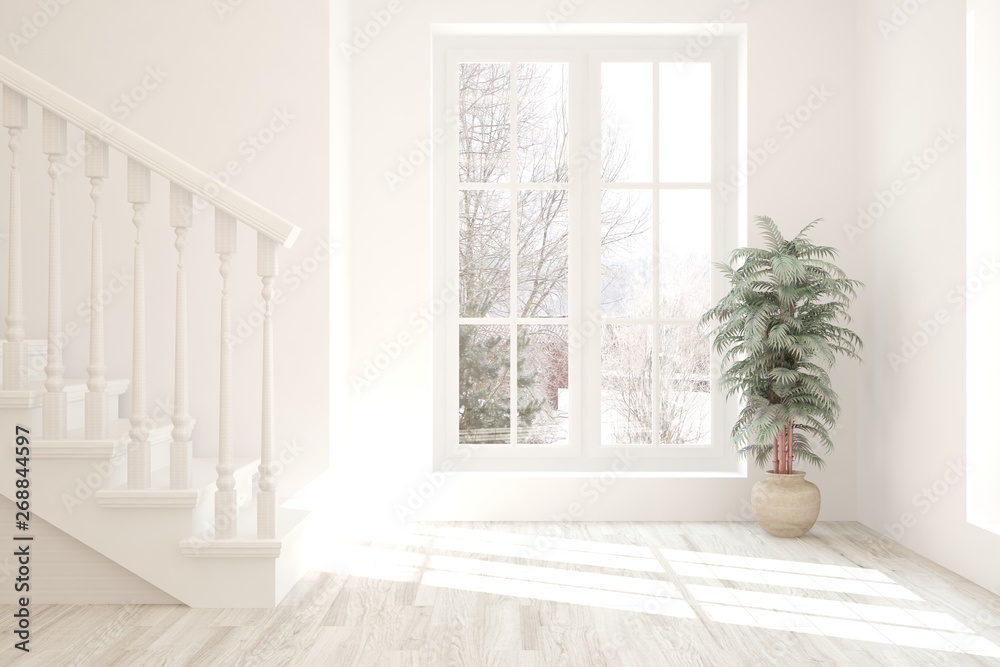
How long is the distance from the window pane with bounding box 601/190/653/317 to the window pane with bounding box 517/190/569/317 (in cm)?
22

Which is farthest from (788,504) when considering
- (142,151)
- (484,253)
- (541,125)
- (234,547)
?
(142,151)

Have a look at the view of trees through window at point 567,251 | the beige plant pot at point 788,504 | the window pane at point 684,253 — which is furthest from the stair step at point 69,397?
the beige plant pot at point 788,504

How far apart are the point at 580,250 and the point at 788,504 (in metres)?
1.63

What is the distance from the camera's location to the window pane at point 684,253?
423cm

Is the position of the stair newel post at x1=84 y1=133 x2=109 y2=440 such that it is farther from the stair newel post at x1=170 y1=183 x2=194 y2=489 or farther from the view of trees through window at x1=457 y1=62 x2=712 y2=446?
the view of trees through window at x1=457 y1=62 x2=712 y2=446

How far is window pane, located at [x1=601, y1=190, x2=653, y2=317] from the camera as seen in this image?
4.23 metres

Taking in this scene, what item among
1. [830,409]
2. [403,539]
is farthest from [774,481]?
[403,539]

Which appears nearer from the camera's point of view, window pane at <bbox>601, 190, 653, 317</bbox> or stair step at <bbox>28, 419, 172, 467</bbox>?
stair step at <bbox>28, 419, 172, 467</bbox>

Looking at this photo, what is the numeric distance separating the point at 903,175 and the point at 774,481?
5.01 feet

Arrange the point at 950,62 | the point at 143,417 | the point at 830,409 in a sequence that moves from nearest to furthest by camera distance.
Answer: the point at 143,417 → the point at 950,62 → the point at 830,409

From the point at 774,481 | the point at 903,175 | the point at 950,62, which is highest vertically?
the point at 950,62

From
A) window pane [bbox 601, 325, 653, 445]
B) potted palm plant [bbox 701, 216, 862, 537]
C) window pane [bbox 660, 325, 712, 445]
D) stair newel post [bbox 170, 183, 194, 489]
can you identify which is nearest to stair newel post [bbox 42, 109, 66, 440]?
stair newel post [bbox 170, 183, 194, 489]

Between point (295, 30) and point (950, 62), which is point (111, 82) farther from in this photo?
point (950, 62)

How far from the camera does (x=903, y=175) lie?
3.62 meters
